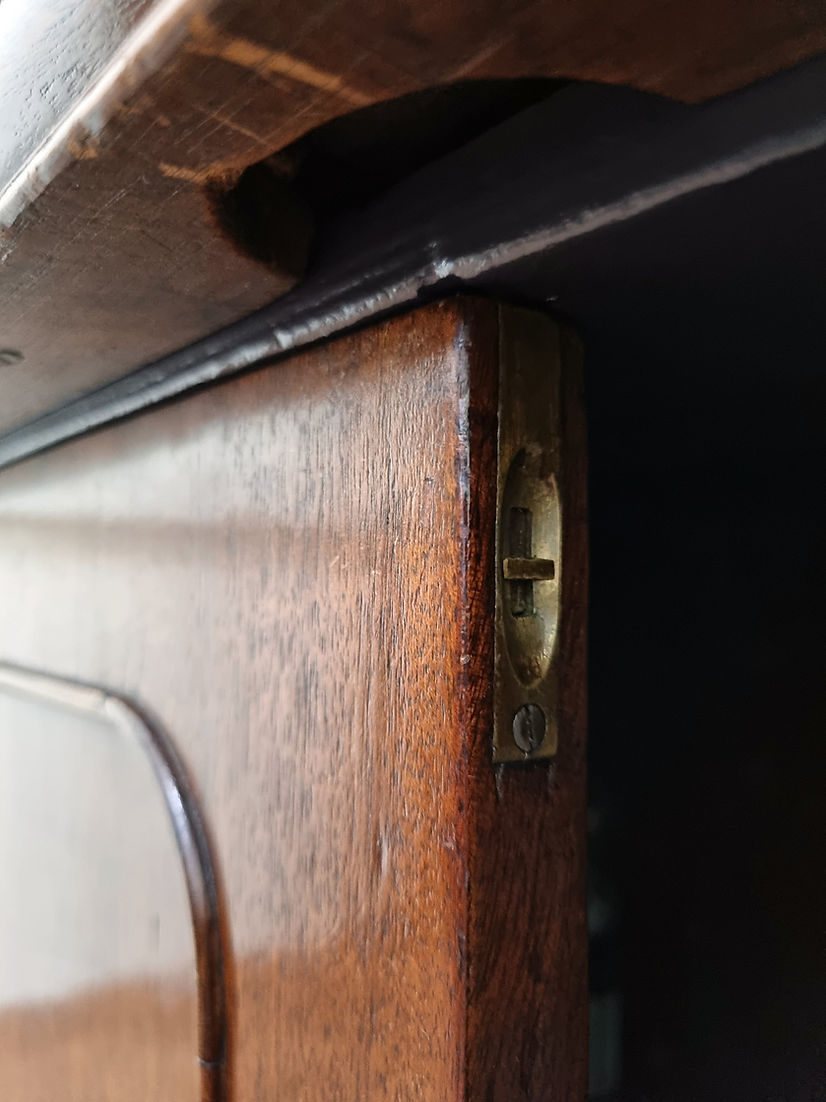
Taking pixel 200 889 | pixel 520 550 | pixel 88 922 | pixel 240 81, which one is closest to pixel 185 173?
pixel 240 81

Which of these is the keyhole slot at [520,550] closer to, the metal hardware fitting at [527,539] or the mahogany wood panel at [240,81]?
the metal hardware fitting at [527,539]

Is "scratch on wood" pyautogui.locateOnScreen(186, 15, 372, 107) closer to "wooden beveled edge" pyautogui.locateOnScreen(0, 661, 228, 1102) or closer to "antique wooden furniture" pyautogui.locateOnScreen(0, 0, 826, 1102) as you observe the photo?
"antique wooden furniture" pyautogui.locateOnScreen(0, 0, 826, 1102)

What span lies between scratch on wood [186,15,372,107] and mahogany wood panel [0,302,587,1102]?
11cm

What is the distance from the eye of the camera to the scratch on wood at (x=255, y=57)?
0.59 ft

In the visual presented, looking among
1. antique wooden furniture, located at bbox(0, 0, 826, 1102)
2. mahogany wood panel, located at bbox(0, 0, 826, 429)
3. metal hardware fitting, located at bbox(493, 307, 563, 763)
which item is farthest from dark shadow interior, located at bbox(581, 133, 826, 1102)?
mahogany wood panel, located at bbox(0, 0, 826, 429)

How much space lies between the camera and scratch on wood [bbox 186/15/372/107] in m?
0.18

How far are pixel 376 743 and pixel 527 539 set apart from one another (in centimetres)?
10

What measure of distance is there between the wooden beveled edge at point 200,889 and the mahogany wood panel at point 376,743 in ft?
0.04

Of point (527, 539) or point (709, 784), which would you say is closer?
point (527, 539)

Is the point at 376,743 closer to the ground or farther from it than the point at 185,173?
closer to the ground

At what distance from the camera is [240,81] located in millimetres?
198

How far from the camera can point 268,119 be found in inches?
8.4

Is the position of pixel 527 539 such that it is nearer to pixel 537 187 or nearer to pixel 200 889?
pixel 537 187

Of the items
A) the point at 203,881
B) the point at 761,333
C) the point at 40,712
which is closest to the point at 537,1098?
the point at 203,881
